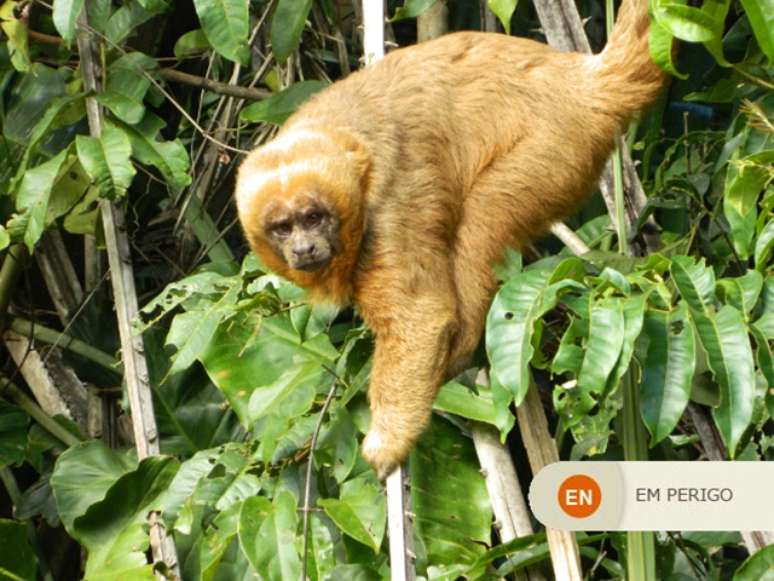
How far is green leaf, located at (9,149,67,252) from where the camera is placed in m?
3.91

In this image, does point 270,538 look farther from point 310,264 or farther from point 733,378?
point 733,378

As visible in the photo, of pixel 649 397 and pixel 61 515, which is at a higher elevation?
pixel 649 397

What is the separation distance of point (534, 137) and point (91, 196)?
1740mm

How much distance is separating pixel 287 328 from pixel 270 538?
0.93 m

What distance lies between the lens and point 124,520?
13.5ft

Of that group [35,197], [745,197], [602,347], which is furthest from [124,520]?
[745,197]

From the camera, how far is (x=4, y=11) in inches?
163

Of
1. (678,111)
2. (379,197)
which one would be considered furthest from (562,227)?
(678,111)

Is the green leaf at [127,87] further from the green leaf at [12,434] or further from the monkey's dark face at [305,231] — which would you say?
the green leaf at [12,434]

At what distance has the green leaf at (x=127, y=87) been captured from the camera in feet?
13.2

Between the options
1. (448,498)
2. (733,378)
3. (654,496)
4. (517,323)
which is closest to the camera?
(733,378)

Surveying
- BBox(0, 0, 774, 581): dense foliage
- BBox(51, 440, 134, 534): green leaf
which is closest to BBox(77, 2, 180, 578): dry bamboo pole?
BBox(0, 0, 774, 581): dense foliage

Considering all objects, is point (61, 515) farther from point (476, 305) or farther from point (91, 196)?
point (476, 305)

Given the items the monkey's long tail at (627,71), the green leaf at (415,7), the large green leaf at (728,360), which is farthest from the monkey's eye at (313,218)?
the large green leaf at (728,360)
